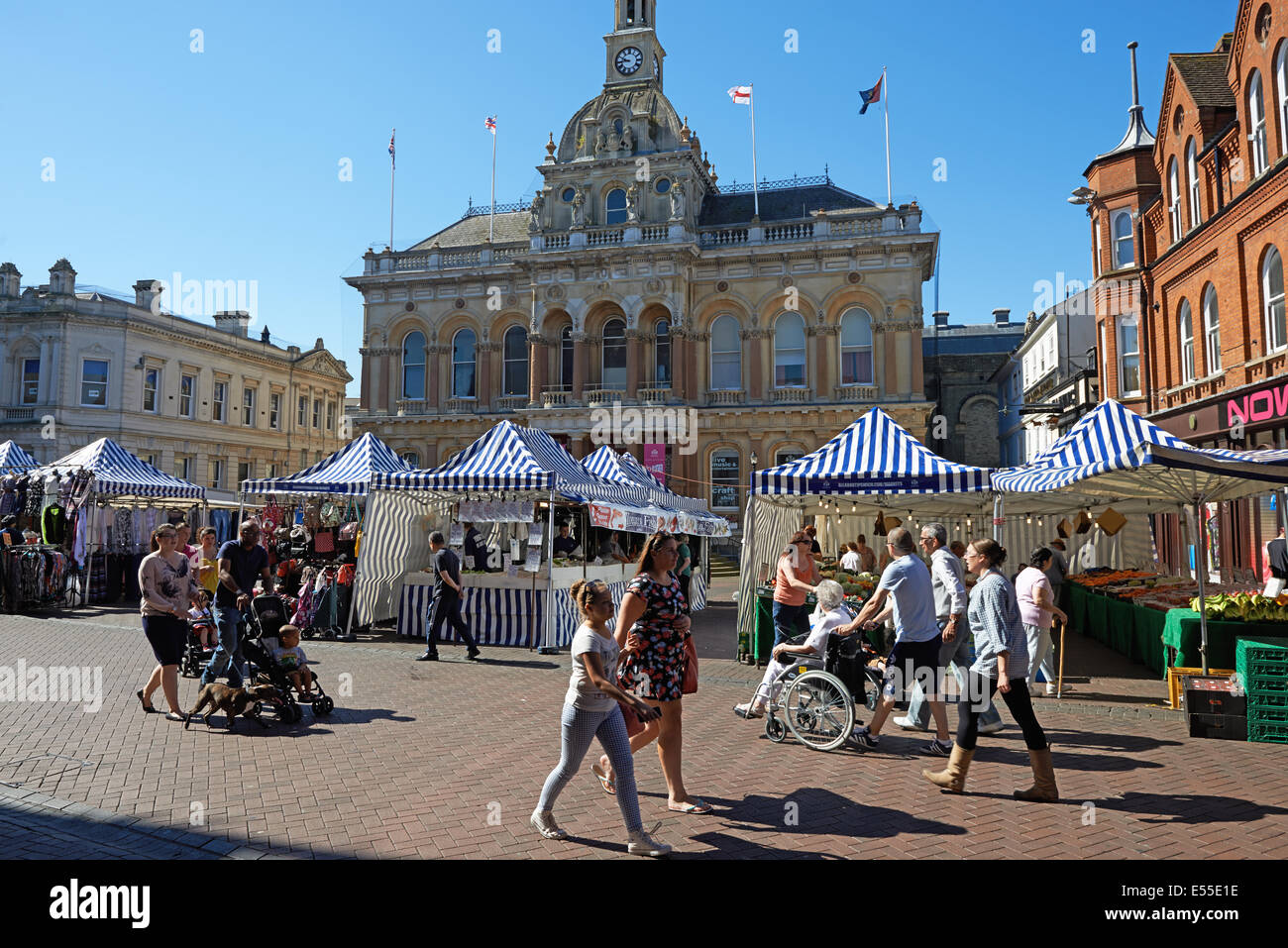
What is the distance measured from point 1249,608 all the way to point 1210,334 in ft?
41.1

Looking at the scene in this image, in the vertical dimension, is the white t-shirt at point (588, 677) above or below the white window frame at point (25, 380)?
below

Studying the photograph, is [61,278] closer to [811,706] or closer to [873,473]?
[873,473]

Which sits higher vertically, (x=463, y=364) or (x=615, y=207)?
(x=615, y=207)

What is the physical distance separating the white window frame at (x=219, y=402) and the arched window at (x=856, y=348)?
105 feet

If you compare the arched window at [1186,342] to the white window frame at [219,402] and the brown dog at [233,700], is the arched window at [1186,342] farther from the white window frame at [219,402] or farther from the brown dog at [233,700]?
the white window frame at [219,402]

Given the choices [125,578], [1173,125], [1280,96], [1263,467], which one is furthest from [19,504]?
[1173,125]

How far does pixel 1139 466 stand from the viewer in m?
10.3

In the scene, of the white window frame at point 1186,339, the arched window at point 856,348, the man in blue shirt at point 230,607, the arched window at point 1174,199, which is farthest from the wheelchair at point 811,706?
the arched window at point 856,348

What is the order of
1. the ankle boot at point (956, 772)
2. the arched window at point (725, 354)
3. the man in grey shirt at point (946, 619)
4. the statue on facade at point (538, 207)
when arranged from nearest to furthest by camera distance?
the ankle boot at point (956, 772), the man in grey shirt at point (946, 619), the arched window at point (725, 354), the statue on facade at point (538, 207)

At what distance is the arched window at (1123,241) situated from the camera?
2370 cm

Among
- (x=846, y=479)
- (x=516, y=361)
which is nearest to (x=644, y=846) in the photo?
(x=846, y=479)

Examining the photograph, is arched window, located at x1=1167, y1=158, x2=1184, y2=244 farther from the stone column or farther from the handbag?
the stone column

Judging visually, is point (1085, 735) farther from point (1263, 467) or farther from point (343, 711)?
point (343, 711)
